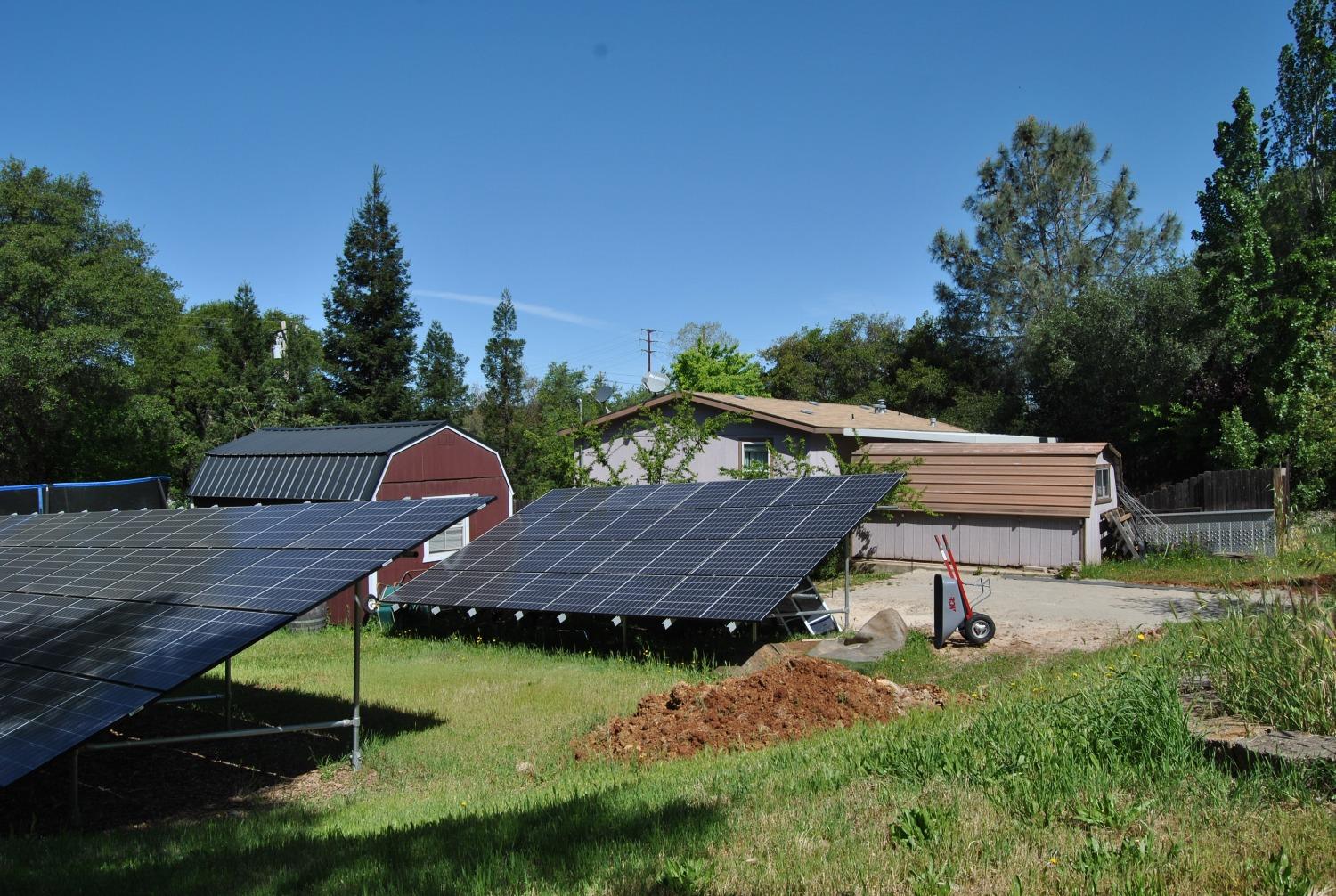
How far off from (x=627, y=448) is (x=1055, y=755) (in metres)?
26.2

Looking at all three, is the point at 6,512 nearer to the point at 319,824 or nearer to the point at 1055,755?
the point at 319,824

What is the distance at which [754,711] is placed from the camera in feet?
33.0

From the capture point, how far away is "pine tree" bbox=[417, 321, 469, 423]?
137ft

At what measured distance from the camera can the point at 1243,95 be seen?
102 ft

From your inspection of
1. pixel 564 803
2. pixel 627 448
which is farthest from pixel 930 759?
pixel 627 448

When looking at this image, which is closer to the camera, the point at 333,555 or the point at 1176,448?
the point at 333,555

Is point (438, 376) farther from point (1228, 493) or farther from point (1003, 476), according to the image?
point (1228, 493)

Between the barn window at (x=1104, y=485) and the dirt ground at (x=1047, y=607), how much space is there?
332 cm

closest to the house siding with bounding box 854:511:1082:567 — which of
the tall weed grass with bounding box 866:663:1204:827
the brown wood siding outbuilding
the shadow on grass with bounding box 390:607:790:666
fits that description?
the brown wood siding outbuilding

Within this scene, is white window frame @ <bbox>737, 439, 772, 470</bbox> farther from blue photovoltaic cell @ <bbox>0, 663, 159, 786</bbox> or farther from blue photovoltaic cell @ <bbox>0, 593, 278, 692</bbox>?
blue photovoltaic cell @ <bbox>0, 663, 159, 786</bbox>

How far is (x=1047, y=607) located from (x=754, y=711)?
10451 millimetres

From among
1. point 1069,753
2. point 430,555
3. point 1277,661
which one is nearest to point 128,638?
point 1069,753

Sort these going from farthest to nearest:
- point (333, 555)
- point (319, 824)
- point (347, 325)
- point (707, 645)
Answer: point (347, 325)
point (707, 645)
point (333, 555)
point (319, 824)

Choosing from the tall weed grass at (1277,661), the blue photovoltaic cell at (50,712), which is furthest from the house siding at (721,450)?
the blue photovoltaic cell at (50,712)
